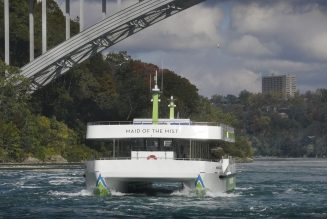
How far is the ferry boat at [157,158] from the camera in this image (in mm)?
38406

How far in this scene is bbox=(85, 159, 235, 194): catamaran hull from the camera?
3828 cm

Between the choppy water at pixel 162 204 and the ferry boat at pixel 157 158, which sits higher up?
the ferry boat at pixel 157 158

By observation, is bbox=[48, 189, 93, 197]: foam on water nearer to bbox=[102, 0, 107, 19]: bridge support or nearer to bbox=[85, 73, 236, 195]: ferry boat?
bbox=[85, 73, 236, 195]: ferry boat

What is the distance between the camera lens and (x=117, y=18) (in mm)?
75875

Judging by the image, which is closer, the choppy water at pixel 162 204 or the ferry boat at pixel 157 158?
the choppy water at pixel 162 204

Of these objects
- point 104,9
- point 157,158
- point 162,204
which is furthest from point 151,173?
point 104,9

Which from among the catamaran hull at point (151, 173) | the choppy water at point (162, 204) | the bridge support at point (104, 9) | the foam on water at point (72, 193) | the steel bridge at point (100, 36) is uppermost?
the bridge support at point (104, 9)

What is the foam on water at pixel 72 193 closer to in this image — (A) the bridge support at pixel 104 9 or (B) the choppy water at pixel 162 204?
(B) the choppy water at pixel 162 204

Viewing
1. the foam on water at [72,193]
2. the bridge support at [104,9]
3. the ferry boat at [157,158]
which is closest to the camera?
the ferry boat at [157,158]

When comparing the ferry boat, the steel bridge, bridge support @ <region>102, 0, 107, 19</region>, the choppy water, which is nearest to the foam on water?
the choppy water

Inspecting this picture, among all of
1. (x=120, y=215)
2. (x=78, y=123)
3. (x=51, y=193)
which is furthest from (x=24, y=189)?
(x=78, y=123)

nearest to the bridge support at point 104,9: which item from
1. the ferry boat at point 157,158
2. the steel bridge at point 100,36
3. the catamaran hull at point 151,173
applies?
the steel bridge at point 100,36

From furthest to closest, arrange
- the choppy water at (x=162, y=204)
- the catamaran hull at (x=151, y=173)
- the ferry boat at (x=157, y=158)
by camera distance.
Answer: the ferry boat at (x=157, y=158) → the catamaran hull at (x=151, y=173) → the choppy water at (x=162, y=204)

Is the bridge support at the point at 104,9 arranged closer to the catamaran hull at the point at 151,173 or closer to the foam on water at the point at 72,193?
the foam on water at the point at 72,193
